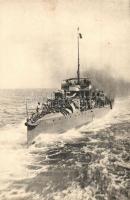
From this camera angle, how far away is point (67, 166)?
49.6 feet

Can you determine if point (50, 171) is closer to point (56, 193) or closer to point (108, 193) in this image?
point (56, 193)

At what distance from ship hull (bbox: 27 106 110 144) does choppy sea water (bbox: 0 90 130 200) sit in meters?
0.45

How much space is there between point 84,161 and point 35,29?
9.15 meters

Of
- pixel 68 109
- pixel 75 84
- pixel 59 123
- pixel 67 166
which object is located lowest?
pixel 67 166

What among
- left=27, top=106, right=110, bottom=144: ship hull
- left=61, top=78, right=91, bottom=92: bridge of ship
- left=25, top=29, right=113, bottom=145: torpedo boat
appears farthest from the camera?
left=61, top=78, right=91, bottom=92: bridge of ship

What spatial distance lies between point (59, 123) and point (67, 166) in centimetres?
809

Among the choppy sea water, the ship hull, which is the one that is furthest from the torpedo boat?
the choppy sea water

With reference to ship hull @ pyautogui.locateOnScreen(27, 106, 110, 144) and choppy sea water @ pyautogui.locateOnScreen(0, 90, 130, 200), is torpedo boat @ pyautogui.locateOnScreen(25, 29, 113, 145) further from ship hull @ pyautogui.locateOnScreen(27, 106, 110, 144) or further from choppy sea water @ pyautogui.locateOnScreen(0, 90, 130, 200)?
choppy sea water @ pyautogui.locateOnScreen(0, 90, 130, 200)

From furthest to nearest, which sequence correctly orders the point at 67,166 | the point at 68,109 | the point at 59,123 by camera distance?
the point at 68,109 → the point at 59,123 → the point at 67,166

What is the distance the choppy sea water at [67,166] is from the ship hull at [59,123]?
0.45 m

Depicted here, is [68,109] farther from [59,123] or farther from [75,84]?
[75,84]

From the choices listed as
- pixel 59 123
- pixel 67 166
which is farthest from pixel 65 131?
pixel 67 166

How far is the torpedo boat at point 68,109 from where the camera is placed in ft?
71.0

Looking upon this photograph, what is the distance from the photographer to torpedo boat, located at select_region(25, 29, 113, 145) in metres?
21.6
